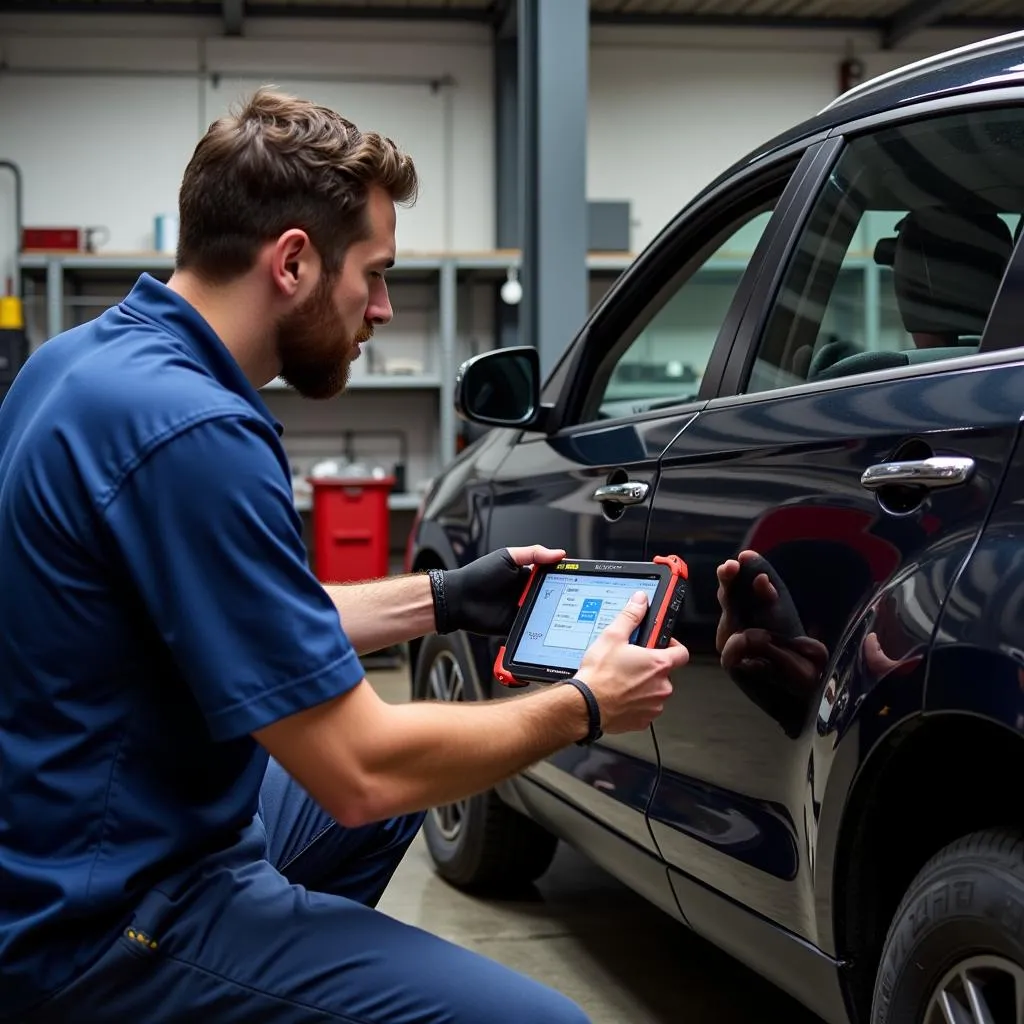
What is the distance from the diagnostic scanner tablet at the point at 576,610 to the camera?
180cm

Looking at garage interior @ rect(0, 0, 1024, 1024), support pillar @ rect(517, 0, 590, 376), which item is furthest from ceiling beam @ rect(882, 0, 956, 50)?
support pillar @ rect(517, 0, 590, 376)

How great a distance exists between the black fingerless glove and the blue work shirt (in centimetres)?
75

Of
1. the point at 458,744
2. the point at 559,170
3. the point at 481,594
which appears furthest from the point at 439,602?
the point at 559,170

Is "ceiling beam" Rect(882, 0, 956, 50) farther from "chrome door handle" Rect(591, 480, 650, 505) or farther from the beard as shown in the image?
the beard

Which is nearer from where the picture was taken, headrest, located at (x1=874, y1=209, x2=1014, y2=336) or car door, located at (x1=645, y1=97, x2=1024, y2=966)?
car door, located at (x1=645, y1=97, x2=1024, y2=966)

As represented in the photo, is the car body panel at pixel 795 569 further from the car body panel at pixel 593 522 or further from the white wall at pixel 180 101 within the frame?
the white wall at pixel 180 101

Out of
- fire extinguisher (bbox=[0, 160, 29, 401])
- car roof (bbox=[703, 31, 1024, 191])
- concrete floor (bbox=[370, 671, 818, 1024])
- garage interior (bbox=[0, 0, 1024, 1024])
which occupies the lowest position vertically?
concrete floor (bbox=[370, 671, 818, 1024])

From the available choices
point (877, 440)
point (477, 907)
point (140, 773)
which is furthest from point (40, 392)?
point (477, 907)

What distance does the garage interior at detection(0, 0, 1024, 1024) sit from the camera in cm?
946

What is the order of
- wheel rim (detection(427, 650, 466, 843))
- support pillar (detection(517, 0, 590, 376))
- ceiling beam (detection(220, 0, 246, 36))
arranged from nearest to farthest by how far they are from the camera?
wheel rim (detection(427, 650, 466, 843)), support pillar (detection(517, 0, 590, 376)), ceiling beam (detection(220, 0, 246, 36))

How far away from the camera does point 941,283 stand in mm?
1967

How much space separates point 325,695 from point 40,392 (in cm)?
50

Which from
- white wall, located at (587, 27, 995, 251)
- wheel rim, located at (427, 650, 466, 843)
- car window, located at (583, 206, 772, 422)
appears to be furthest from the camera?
white wall, located at (587, 27, 995, 251)

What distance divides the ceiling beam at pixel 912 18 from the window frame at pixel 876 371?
874 centimetres
